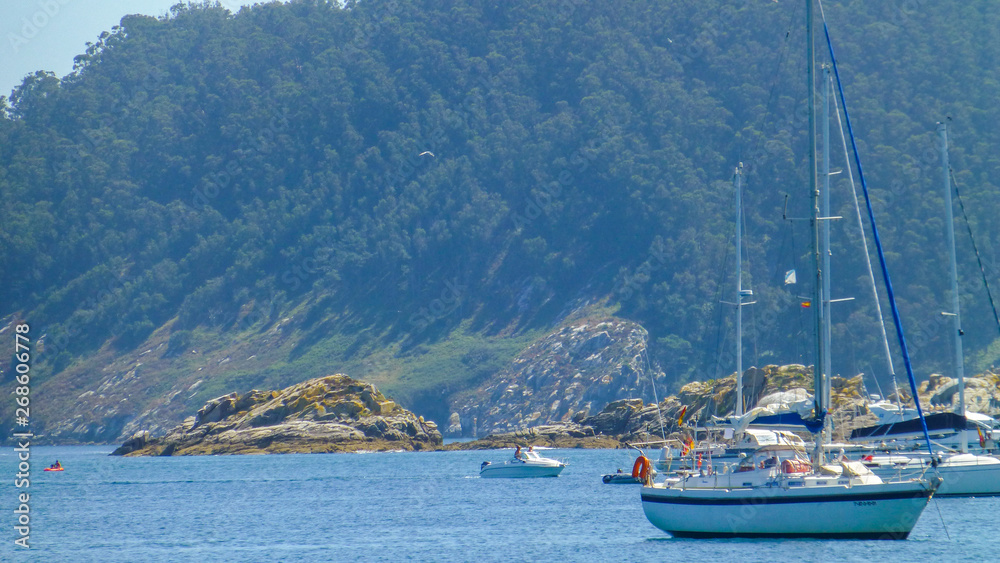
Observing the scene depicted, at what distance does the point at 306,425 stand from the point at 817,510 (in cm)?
7212

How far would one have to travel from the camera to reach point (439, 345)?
15525cm

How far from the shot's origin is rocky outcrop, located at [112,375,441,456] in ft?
332

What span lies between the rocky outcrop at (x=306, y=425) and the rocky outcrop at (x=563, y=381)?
26.3m

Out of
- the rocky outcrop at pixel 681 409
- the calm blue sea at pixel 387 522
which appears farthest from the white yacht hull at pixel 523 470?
the rocky outcrop at pixel 681 409

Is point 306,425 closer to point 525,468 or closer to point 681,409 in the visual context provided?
point 681,409

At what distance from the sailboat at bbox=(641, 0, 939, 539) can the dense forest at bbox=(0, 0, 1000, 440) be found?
3581 inches

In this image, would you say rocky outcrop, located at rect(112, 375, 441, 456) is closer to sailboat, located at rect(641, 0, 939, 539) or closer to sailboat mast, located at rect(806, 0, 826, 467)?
sailboat, located at rect(641, 0, 939, 539)

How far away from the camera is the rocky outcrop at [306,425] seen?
101125 mm

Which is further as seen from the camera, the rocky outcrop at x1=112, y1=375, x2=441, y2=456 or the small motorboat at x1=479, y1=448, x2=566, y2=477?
the rocky outcrop at x1=112, y1=375, x2=441, y2=456

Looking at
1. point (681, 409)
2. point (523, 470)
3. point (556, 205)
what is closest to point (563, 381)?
point (681, 409)

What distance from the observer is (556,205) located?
16988 centimetres

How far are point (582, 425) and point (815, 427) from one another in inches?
2810

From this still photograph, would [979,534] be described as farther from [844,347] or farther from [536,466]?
[844,347]

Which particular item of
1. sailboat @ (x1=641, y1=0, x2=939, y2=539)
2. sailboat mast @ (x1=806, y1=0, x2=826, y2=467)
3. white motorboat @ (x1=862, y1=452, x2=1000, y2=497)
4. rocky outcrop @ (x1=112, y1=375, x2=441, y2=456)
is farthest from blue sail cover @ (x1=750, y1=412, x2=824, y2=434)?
rocky outcrop @ (x1=112, y1=375, x2=441, y2=456)
